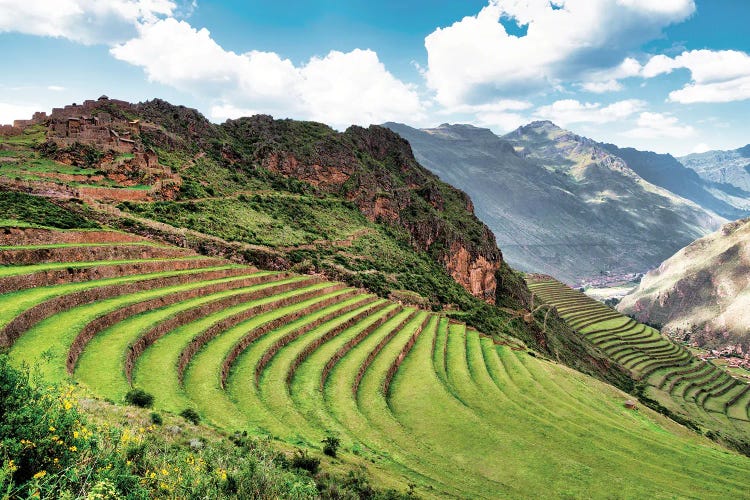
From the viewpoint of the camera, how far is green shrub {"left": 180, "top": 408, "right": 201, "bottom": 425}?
12.8m

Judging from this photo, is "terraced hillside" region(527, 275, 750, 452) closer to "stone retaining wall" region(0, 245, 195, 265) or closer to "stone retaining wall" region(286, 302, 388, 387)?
"stone retaining wall" region(286, 302, 388, 387)

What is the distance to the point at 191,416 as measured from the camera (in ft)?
42.5

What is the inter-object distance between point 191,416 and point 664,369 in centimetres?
10216

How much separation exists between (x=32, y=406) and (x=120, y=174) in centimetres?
3753

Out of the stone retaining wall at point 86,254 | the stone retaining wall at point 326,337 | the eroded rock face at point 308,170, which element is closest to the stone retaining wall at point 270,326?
the stone retaining wall at point 326,337

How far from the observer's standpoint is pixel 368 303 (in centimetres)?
3634

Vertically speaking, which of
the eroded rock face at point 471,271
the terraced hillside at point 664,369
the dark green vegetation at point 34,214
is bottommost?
the terraced hillside at point 664,369

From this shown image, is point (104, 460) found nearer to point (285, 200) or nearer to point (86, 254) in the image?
point (86, 254)

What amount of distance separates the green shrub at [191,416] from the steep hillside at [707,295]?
157 meters

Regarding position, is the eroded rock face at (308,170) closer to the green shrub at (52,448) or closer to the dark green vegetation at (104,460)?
the dark green vegetation at (104,460)

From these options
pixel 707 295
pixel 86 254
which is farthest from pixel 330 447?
pixel 707 295

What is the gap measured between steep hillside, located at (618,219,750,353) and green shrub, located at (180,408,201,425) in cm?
15665

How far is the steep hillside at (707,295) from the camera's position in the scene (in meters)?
129

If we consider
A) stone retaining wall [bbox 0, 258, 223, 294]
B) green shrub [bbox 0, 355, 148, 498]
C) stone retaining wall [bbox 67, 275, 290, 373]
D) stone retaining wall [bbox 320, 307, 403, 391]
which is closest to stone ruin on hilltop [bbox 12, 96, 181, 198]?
stone retaining wall [bbox 0, 258, 223, 294]
